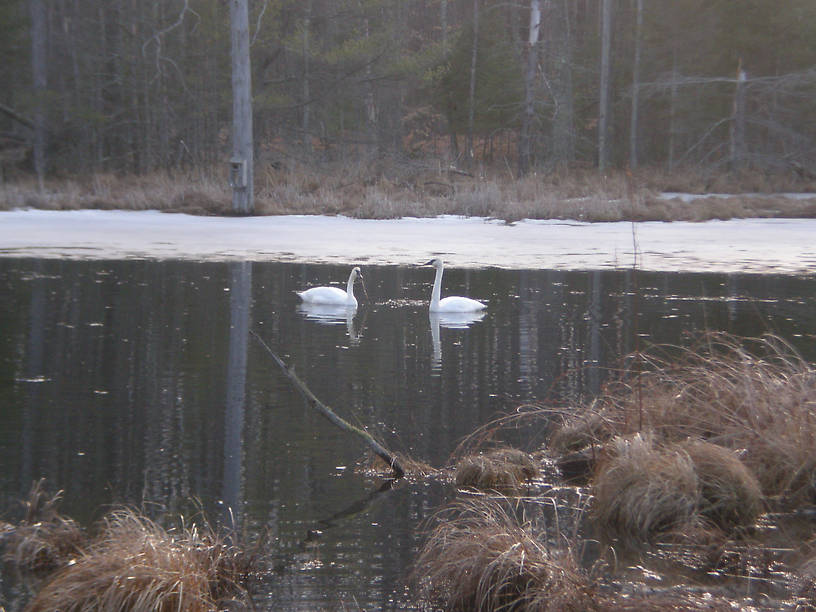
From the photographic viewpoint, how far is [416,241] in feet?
62.6

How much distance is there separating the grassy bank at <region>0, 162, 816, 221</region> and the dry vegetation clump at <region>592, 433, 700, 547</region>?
16182 mm

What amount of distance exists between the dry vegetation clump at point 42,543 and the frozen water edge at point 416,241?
11.1m

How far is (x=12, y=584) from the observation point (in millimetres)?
4453

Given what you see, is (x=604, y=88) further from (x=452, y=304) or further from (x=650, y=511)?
(x=650, y=511)

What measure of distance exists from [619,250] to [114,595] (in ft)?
48.2

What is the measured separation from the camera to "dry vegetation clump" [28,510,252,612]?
394 centimetres

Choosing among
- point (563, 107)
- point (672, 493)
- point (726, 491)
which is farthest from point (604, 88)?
point (672, 493)

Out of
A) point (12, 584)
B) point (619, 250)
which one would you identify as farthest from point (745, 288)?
point (12, 584)

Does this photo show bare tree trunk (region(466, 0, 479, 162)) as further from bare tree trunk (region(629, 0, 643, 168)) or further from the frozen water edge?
the frozen water edge

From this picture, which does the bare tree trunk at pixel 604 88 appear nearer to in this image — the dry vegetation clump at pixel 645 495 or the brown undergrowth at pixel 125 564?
the dry vegetation clump at pixel 645 495

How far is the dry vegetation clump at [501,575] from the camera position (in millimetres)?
4207

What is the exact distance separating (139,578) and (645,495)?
267 cm

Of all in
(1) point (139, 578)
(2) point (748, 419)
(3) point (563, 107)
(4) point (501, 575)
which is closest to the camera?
(1) point (139, 578)

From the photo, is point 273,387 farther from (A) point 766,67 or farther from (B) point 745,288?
(A) point 766,67
